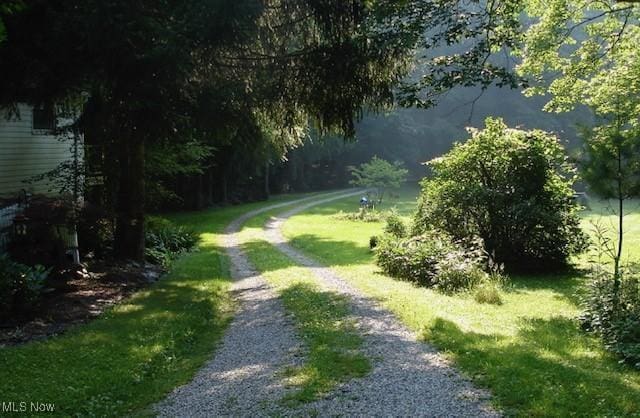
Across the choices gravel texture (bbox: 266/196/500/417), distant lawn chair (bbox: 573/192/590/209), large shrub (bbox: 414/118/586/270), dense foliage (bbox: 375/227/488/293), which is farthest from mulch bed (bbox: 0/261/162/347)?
distant lawn chair (bbox: 573/192/590/209)

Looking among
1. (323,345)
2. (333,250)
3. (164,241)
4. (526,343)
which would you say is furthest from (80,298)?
(333,250)

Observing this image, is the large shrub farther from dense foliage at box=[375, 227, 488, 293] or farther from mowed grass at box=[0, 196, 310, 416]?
mowed grass at box=[0, 196, 310, 416]

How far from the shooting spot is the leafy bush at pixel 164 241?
55.7 ft

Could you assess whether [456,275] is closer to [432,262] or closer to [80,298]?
[432,262]

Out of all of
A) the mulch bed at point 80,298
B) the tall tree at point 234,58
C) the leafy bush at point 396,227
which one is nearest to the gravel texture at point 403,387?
the tall tree at point 234,58

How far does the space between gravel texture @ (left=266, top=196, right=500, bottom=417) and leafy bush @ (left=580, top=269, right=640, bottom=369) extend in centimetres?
260

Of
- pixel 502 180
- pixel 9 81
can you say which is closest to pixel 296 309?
pixel 9 81

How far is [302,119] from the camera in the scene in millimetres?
12750

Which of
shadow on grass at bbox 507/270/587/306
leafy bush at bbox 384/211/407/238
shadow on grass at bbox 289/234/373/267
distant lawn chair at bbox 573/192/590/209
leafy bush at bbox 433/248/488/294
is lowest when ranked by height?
shadow on grass at bbox 289/234/373/267

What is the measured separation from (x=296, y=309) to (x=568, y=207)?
30.8 feet

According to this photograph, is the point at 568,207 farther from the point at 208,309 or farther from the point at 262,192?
the point at 262,192

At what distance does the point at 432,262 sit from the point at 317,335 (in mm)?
6036

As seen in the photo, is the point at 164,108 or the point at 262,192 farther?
the point at 262,192

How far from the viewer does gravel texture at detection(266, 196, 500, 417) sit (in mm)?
5273
